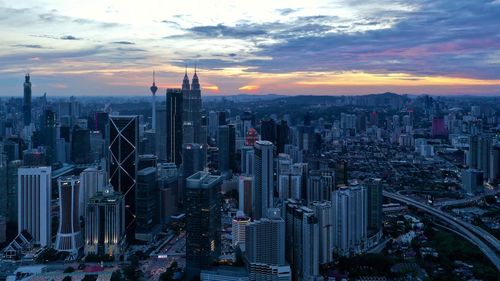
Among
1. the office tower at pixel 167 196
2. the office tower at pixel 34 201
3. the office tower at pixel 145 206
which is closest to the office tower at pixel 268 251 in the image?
the office tower at pixel 145 206

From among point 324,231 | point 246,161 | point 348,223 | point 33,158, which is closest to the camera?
point 324,231

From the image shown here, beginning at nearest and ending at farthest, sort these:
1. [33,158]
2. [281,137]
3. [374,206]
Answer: [374,206]
[33,158]
[281,137]

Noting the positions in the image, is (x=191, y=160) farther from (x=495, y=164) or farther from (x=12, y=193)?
(x=495, y=164)

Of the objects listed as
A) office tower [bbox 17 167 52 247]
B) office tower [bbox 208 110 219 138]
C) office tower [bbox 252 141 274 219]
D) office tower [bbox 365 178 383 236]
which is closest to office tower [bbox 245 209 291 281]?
office tower [bbox 252 141 274 219]

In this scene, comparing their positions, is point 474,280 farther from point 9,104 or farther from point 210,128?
point 9,104

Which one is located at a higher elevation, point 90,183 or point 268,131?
point 268,131

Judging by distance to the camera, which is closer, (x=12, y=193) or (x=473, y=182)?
(x=12, y=193)

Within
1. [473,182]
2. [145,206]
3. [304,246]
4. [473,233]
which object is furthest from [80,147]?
[473,233]

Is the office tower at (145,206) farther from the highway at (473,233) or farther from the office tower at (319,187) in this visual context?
the highway at (473,233)
